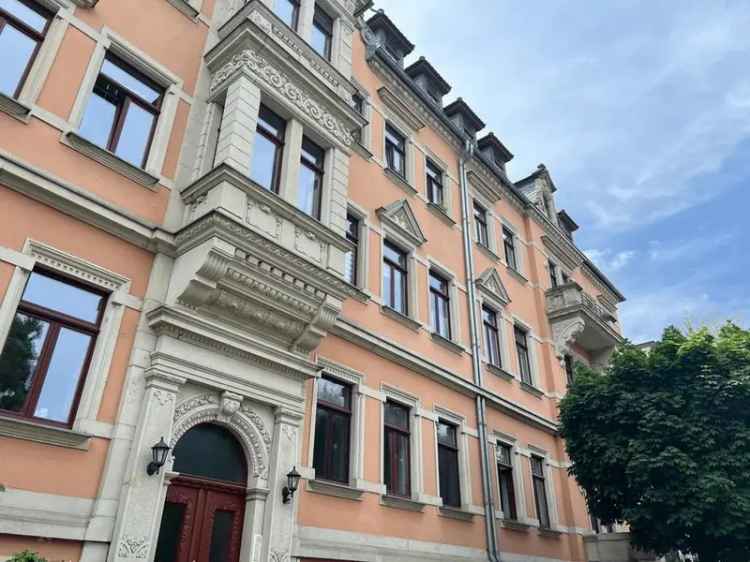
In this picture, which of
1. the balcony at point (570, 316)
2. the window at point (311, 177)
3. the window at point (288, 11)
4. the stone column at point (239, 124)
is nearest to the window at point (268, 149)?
the stone column at point (239, 124)

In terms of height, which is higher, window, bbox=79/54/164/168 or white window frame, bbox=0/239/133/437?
window, bbox=79/54/164/168

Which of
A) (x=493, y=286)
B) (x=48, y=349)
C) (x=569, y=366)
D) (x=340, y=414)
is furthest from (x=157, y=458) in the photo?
(x=569, y=366)

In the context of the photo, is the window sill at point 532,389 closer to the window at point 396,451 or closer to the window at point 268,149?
the window at point 396,451

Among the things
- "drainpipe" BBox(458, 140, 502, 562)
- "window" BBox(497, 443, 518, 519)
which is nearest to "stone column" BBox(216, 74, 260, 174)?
"drainpipe" BBox(458, 140, 502, 562)

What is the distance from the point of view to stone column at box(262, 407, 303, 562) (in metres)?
8.41

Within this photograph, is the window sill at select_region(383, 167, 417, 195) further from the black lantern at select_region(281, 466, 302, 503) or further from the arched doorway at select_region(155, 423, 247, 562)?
the black lantern at select_region(281, 466, 302, 503)

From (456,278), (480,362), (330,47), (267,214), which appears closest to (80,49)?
(267,214)

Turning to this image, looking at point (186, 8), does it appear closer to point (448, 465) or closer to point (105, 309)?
point (105, 309)

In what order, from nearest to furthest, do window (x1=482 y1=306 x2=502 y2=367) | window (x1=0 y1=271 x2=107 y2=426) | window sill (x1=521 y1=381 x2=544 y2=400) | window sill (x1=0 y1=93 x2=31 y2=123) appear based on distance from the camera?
window (x1=0 y1=271 x2=107 y2=426)
window sill (x1=0 y1=93 x2=31 y2=123)
window (x1=482 y1=306 x2=502 y2=367)
window sill (x1=521 y1=381 x2=544 y2=400)

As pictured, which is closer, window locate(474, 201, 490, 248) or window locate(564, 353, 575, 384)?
window locate(474, 201, 490, 248)

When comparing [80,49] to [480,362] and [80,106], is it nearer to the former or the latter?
[80,106]

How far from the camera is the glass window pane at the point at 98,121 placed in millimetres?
8617

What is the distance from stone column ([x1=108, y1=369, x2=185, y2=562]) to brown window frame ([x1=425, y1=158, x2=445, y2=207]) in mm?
10224

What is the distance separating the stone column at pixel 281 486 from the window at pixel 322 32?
7.86 meters
